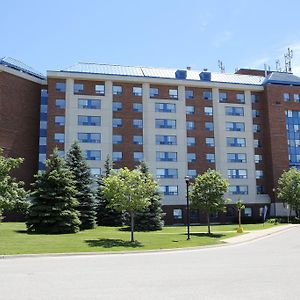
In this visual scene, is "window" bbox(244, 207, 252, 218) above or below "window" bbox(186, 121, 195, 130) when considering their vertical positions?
below

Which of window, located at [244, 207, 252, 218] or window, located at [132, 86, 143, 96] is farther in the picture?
window, located at [244, 207, 252, 218]

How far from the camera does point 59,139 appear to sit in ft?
187

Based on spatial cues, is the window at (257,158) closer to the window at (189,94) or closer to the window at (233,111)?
the window at (233,111)

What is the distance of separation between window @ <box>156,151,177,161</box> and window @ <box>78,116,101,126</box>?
31.3 ft

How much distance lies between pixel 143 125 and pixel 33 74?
1738cm

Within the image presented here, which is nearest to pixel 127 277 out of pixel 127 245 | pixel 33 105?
pixel 127 245

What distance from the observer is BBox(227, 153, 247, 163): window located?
62.5 metres

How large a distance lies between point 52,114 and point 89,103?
5.42 metres

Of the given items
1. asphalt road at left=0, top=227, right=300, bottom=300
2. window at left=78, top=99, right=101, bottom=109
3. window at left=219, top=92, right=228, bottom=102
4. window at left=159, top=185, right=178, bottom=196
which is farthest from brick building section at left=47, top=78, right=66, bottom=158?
asphalt road at left=0, top=227, right=300, bottom=300

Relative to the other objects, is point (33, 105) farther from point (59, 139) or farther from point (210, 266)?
point (210, 266)

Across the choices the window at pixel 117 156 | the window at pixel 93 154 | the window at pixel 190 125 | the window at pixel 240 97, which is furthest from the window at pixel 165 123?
the window at pixel 240 97

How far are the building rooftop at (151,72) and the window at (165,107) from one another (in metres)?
4.27

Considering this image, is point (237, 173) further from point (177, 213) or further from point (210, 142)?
point (177, 213)

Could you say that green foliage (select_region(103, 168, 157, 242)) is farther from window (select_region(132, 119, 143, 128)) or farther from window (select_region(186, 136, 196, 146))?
window (select_region(186, 136, 196, 146))
